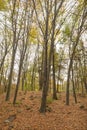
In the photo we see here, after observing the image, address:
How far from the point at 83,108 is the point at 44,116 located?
3.97 metres

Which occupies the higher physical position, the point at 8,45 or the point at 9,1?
the point at 9,1

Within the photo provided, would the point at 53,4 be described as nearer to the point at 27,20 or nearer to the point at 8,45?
the point at 27,20

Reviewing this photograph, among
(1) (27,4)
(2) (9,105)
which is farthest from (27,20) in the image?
(2) (9,105)

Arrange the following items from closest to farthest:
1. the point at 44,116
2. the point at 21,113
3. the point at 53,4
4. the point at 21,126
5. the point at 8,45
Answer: the point at 21,126 < the point at 44,116 < the point at 21,113 < the point at 53,4 < the point at 8,45

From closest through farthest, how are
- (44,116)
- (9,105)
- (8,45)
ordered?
(44,116), (9,105), (8,45)

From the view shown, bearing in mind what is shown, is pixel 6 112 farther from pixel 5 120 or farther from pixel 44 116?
pixel 44 116

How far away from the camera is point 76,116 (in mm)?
10625

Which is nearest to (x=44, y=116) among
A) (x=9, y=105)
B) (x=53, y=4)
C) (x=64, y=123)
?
(x=64, y=123)

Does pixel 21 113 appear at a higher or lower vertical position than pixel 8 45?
lower

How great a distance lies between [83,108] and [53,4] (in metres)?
7.48

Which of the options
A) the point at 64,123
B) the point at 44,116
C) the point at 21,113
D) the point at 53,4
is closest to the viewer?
the point at 64,123

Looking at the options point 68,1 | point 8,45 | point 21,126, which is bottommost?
point 21,126

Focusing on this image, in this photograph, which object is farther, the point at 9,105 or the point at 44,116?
the point at 9,105

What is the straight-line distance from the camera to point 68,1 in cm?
1355
